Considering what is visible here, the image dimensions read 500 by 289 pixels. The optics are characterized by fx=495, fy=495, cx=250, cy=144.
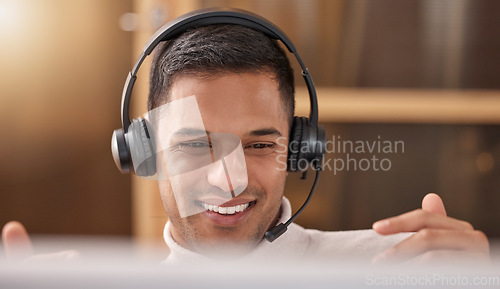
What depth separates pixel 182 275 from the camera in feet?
0.97

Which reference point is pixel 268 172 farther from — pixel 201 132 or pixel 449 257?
pixel 449 257

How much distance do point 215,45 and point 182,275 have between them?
0.30 m

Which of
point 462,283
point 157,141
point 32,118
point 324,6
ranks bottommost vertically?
point 462,283

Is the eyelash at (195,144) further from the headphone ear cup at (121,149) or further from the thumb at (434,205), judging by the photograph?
the thumb at (434,205)

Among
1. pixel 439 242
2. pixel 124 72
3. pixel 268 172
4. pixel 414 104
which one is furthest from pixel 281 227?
pixel 414 104

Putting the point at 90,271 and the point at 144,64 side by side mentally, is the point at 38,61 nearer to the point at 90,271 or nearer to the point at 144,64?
the point at 144,64

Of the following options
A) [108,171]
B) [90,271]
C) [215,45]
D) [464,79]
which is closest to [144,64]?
[215,45]

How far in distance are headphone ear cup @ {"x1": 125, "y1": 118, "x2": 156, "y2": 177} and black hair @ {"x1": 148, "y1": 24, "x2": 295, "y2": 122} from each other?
28 mm

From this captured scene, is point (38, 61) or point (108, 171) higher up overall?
point (38, 61)


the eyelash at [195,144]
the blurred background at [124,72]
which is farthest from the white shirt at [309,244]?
the blurred background at [124,72]

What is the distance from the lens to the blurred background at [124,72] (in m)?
1.43

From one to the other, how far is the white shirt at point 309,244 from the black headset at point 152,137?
0.08ft

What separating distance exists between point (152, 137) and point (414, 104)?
1155 millimetres

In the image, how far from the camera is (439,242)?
0.52 meters
